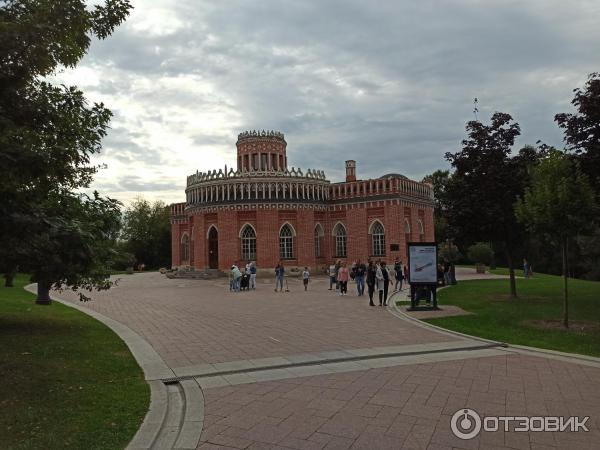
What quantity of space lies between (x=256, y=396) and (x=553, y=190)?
369 inches

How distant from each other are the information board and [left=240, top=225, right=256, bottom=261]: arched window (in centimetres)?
2359

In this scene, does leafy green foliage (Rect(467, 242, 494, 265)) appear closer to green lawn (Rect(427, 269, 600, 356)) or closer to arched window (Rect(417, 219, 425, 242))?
arched window (Rect(417, 219, 425, 242))

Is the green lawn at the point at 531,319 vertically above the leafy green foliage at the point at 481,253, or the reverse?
the leafy green foliage at the point at 481,253

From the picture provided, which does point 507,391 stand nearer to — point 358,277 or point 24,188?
point 24,188

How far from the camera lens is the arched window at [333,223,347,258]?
40219mm

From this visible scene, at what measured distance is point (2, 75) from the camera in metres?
6.71

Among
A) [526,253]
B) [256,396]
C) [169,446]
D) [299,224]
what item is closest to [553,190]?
[256,396]

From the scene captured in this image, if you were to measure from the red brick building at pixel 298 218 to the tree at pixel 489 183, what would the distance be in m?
16.9

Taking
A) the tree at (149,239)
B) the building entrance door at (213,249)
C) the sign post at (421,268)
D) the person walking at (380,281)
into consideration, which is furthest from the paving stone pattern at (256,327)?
the tree at (149,239)

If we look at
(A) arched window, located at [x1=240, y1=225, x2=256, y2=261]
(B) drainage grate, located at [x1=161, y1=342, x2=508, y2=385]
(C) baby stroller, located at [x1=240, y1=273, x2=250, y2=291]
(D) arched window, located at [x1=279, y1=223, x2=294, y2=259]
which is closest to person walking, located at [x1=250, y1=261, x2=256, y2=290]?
(C) baby stroller, located at [x1=240, y1=273, x2=250, y2=291]

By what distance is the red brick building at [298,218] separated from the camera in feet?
125

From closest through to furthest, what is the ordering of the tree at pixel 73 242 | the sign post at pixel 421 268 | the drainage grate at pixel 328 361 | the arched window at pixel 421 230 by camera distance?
the drainage grate at pixel 328 361 → the tree at pixel 73 242 → the sign post at pixel 421 268 → the arched window at pixel 421 230

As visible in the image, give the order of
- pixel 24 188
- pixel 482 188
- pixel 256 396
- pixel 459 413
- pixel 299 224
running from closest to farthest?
pixel 459 413 → pixel 256 396 → pixel 24 188 → pixel 482 188 → pixel 299 224

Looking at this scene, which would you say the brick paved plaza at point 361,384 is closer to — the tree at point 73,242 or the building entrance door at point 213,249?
the tree at point 73,242
